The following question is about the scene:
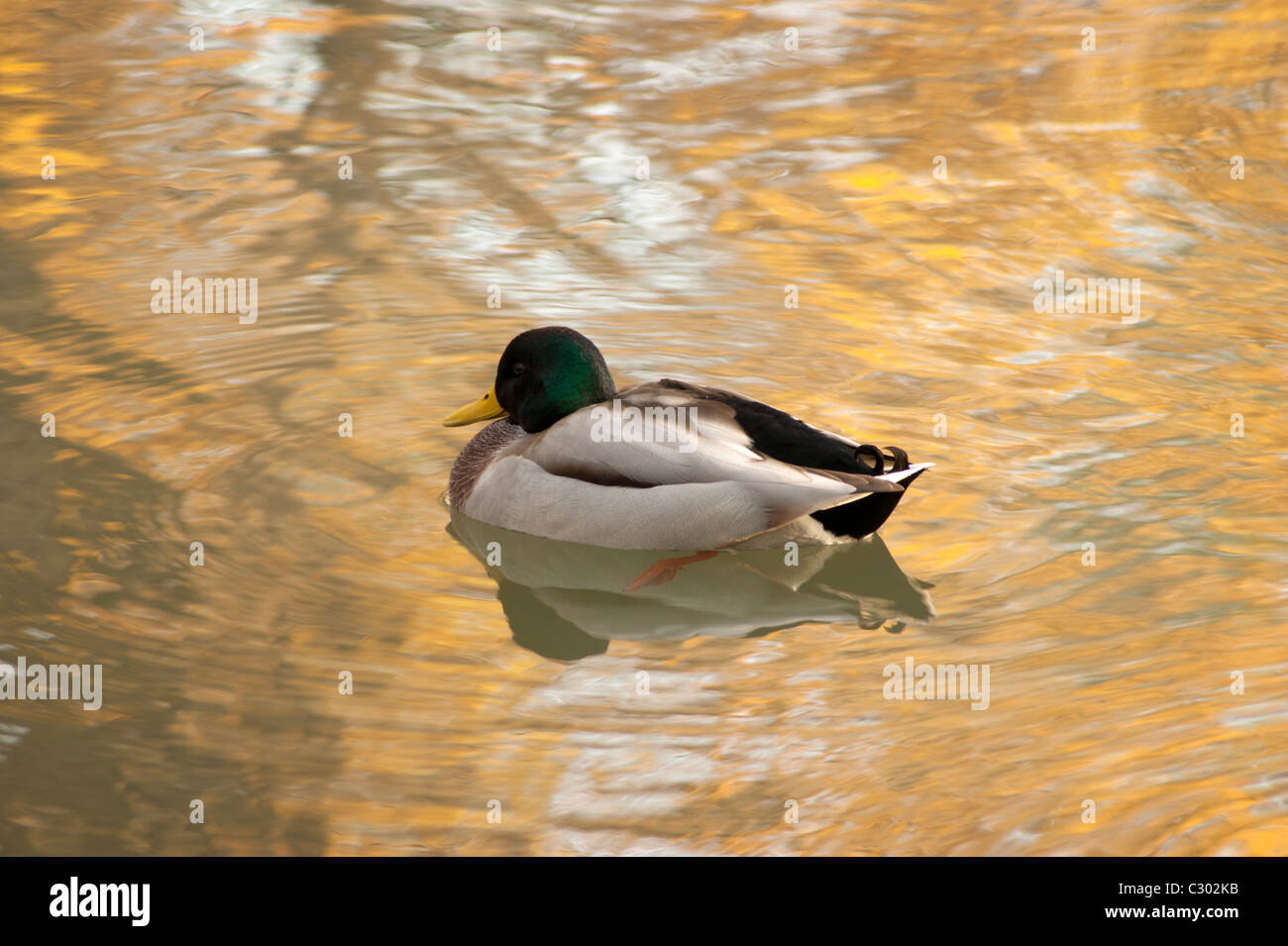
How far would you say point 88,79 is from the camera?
38.3ft

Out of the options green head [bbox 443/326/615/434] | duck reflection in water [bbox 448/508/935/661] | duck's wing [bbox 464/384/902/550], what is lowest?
duck reflection in water [bbox 448/508/935/661]

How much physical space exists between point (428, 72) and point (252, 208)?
287 centimetres

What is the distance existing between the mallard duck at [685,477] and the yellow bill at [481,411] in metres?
0.34

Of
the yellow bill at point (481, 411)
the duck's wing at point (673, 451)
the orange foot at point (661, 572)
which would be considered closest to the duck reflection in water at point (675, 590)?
the orange foot at point (661, 572)

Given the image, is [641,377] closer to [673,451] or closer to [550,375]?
[550,375]

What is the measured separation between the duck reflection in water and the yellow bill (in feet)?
1.70

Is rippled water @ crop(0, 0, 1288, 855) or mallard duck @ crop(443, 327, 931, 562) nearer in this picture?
rippled water @ crop(0, 0, 1288, 855)

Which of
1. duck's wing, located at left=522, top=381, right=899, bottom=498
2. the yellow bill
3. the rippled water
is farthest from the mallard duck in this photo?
the yellow bill

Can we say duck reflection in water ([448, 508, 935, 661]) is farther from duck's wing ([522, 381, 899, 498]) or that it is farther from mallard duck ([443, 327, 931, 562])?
duck's wing ([522, 381, 899, 498])

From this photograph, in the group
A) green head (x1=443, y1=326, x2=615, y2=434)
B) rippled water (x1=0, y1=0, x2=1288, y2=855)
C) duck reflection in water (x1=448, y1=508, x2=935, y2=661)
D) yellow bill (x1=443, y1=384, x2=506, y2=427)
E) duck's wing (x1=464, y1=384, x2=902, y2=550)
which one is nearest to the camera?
rippled water (x1=0, y1=0, x2=1288, y2=855)

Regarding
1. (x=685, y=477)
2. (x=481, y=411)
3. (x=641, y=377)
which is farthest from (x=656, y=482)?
(x=641, y=377)

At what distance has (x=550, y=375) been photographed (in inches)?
250

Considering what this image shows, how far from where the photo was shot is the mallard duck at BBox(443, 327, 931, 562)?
5.71 m

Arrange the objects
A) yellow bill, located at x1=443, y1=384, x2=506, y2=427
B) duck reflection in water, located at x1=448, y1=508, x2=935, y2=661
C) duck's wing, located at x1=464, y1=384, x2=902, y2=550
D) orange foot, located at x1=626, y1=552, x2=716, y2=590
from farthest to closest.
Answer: yellow bill, located at x1=443, y1=384, x2=506, y2=427 → orange foot, located at x1=626, y1=552, x2=716, y2=590 → duck's wing, located at x1=464, y1=384, x2=902, y2=550 → duck reflection in water, located at x1=448, y1=508, x2=935, y2=661
